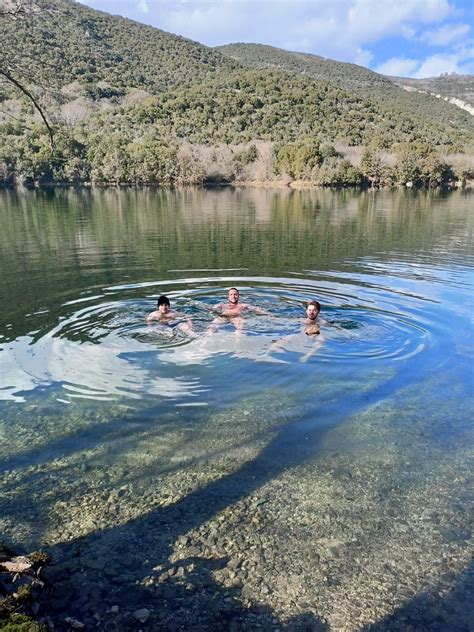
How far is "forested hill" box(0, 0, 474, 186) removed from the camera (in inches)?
3270

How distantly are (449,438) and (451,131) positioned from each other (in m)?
134

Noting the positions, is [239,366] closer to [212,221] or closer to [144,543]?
[144,543]

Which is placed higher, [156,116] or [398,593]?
[156,116]

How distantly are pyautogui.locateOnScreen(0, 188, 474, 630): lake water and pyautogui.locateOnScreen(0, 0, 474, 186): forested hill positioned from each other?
4255 centimetres

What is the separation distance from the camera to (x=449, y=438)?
6523 mm

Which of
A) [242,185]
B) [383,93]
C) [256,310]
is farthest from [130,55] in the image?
[256,310]

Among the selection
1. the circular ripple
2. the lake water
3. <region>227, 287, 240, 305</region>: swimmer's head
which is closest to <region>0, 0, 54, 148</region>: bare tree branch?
the lake water

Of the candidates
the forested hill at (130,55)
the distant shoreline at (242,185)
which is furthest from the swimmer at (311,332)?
the forested hill at (130,55)

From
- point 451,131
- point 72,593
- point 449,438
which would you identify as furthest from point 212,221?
point 451,131

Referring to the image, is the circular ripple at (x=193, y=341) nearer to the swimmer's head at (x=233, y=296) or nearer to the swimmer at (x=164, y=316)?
the swimmer at (x=164, y=316)

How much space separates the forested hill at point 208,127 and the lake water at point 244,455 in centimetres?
4255

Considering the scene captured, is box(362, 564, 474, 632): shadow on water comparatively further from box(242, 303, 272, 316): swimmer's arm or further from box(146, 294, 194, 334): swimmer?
box(242, 303, 272, 316): swimmer's arm

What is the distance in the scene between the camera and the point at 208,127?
370ft

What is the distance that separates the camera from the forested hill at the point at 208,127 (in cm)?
8306
